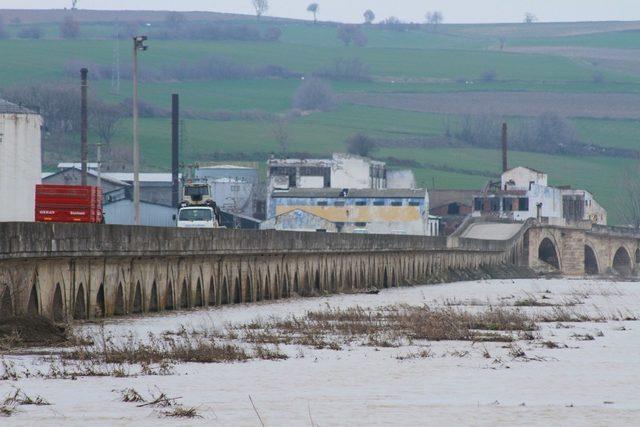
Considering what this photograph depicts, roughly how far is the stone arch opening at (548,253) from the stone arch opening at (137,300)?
356ft

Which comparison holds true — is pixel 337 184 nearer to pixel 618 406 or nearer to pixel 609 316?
pixel 609 316

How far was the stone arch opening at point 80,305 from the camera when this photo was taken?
129 feet

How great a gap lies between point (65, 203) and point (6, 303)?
1258 inches

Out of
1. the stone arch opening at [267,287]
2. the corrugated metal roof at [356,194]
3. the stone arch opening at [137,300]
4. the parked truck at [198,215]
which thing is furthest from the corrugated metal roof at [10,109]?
the corrugated metal roof at [356,194]

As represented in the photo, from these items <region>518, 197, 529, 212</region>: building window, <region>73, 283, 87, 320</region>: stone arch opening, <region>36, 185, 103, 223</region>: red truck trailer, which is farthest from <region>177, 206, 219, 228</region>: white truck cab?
<region>518, 197, 529, 212</region>: building window

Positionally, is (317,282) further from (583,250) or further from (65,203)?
(583,250)

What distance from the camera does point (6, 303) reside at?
32.4m

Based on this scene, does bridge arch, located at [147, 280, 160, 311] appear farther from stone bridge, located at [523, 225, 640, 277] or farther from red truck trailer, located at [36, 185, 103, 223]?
stone bridge, located at [523, 225, 640, 277]

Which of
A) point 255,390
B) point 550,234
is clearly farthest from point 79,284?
point 550,234

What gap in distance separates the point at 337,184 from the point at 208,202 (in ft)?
298

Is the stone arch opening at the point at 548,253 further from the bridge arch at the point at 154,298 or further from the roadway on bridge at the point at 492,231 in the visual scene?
the bridge arch at the point at 154,298

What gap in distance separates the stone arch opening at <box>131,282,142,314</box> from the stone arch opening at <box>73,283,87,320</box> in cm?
477

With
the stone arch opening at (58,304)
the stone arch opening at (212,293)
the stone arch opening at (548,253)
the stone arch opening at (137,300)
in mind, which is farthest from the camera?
the stone arch opening at (548,253)

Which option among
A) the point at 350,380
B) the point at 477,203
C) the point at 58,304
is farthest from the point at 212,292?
the point at 477,203
